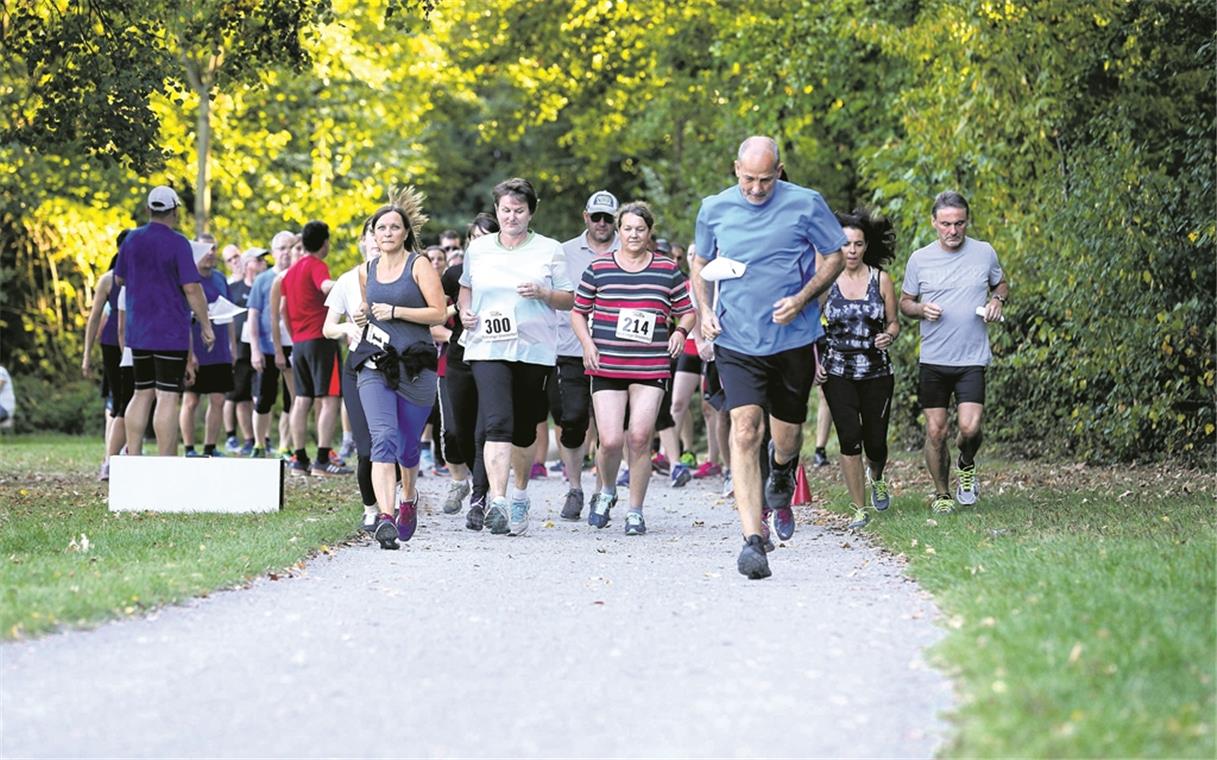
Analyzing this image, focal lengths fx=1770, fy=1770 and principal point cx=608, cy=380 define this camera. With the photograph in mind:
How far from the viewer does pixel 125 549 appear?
9445 mm

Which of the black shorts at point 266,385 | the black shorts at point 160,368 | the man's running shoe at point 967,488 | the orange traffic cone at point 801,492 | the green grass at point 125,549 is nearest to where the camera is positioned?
the green grass at point 125,549

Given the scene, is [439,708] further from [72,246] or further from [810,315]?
[72,246]

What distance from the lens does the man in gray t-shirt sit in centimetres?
1167

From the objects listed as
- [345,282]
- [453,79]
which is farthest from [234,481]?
[453,79]

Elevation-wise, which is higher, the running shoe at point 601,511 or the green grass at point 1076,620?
the green grass at point 1076,620

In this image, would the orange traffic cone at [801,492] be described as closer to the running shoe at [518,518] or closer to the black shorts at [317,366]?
the running shoe at [518,518]

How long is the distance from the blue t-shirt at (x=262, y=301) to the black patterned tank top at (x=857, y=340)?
303 inches

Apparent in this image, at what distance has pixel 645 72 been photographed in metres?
33.7

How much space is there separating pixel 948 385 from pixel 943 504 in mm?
815

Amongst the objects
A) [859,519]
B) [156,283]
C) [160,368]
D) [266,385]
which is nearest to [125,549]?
[160,368]

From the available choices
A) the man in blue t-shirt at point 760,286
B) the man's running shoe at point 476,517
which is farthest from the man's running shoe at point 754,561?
the man's running shoe at point 476,517

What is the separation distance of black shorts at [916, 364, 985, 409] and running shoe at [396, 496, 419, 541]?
3.51 metres

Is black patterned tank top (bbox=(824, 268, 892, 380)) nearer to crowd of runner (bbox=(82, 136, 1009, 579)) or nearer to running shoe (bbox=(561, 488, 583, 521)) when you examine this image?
crowd of runner (bbox=(82, 136, 1009, 579))

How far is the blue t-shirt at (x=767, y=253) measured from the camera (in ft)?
29.8
